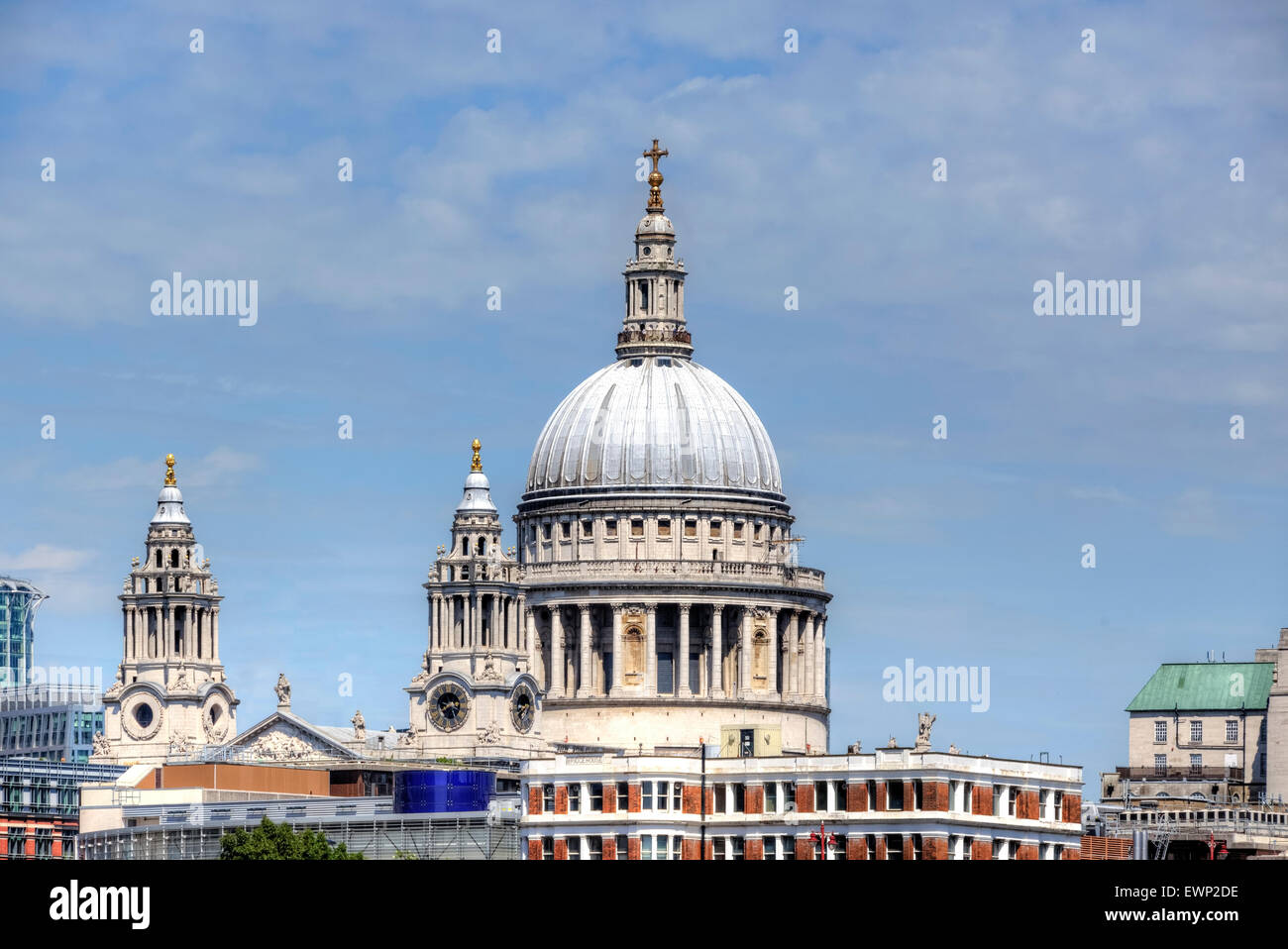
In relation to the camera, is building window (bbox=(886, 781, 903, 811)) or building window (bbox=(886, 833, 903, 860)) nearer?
building window (bbox=(886, 833, 903, 860))

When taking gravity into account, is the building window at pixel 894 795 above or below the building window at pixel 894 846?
above

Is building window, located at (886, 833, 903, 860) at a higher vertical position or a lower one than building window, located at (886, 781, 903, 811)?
lower

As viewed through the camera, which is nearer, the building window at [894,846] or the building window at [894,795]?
the building window at [894,846]

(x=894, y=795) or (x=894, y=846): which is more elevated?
(x=894, y=795)

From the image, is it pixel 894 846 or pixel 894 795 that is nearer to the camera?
pixel 894 846
